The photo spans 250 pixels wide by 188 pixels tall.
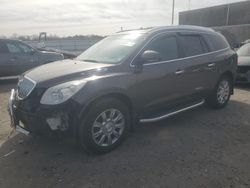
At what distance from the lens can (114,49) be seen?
15.7ft

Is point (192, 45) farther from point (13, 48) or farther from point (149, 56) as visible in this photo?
point (13, 48)

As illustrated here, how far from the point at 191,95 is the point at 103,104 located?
2.17 meters

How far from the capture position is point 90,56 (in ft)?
16.6

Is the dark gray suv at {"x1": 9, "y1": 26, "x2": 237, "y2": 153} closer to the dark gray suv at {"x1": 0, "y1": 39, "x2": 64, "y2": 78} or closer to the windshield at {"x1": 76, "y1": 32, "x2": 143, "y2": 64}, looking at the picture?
the windshield at {"x1": 76, "y1": 32, "x2": 143, "y2": 64}

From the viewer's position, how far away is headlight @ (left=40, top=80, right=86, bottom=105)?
361 centimetres

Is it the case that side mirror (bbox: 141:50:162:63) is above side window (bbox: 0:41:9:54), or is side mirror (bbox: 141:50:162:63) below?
above

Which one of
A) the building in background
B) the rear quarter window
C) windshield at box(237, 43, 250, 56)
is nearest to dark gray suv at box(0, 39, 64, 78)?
the rear quarter window

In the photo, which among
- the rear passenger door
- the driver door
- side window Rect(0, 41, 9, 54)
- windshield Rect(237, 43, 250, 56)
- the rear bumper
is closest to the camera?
the driver door

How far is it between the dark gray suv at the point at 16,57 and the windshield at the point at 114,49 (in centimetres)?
591

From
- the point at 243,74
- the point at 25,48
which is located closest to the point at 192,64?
the point at 243,74

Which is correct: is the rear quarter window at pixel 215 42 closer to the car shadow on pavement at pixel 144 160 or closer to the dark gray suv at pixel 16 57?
the car shadow on pavement at pixel 144 160

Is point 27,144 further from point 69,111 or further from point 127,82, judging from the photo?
point 127,82

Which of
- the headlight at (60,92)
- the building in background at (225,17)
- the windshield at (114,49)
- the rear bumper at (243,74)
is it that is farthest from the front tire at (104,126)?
the building in background at (225,17)

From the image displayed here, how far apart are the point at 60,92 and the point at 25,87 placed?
70 centimetres
